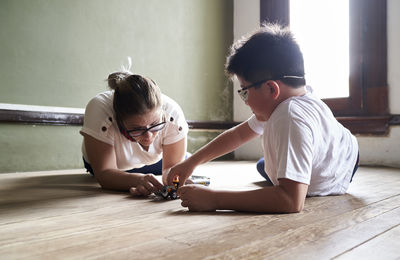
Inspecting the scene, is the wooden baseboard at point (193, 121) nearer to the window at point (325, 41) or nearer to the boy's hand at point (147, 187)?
the window at point (325, 41)

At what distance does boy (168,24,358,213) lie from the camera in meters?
0.99

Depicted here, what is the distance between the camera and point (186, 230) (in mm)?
877

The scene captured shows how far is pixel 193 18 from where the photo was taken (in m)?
3.50

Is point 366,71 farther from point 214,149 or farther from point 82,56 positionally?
point 82,56

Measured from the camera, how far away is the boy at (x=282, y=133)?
0.99m

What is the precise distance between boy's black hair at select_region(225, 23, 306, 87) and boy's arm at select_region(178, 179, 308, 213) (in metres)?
0.35

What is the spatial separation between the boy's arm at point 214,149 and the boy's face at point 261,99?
30 centimetres

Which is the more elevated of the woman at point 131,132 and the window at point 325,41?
the window at point 325,41

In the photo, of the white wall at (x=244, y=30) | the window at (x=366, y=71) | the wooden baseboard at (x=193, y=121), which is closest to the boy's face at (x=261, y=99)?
the wooden baseboard at (x=193, y=121)

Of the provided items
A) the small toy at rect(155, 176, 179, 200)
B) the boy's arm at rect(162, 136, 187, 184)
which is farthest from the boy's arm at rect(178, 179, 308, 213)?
the boy's arm at rect(162, 136, 187, 184)

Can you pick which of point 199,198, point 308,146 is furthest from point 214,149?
point 308,146

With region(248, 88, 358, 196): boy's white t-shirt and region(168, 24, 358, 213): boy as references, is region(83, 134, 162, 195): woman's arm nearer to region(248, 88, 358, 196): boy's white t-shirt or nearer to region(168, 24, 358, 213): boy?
region(168, 24, 358, 213): boy

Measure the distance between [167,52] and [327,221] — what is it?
8.42 feet

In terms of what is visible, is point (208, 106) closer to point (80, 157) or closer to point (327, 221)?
point (80, 157)
